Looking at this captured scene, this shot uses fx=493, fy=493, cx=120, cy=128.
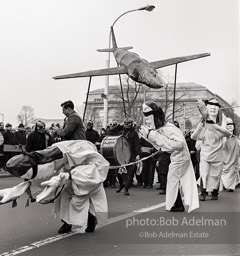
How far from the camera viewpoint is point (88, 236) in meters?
6.30

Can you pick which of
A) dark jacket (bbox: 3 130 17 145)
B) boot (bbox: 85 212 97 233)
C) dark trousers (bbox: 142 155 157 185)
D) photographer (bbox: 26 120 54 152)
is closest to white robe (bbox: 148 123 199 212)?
boot (bbox: 85 212 97 233)

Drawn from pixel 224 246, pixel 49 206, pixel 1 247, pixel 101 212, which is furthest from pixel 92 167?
pixel 49 206

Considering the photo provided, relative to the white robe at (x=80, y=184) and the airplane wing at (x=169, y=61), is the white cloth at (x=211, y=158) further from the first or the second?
the white robe at (x=80, y=184)

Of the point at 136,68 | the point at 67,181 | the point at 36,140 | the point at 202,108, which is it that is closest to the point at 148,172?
the point at 36,140

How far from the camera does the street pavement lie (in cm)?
546

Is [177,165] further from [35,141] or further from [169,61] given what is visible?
[35,141]

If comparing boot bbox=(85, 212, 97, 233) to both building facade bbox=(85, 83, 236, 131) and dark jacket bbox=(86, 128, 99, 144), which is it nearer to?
building facade bbox=(85, 83, 236, 131)

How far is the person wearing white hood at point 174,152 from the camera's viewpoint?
7.86 m

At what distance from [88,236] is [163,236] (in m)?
0.96

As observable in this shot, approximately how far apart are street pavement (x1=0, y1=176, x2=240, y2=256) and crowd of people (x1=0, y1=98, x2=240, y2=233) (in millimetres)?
325

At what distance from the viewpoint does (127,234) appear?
6395 mm

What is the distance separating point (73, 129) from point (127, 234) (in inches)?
63.3

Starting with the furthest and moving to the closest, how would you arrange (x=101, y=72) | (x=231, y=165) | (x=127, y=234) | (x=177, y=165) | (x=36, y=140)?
(x=231, y=165) → (x=36, y=140) → (x=177, y=165) → (x=101, y=72) → (x=127, y=234)

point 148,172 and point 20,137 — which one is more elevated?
point 20,137
